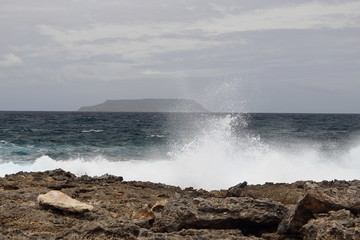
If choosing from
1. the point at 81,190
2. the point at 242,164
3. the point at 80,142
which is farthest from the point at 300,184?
the point at 80,142

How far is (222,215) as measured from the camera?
196 inches

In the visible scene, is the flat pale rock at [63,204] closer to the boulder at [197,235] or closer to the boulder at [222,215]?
the boulder at [222,215]

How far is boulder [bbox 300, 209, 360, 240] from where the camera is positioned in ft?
13.3

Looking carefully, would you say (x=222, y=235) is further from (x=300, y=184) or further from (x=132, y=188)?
(x=300, y=184)

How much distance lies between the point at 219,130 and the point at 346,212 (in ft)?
68.1

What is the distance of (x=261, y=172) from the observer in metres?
17.2

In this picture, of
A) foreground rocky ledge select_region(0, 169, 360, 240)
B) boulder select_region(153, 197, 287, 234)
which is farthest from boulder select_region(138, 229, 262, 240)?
boulder select_region(153, 197, 287, 234)

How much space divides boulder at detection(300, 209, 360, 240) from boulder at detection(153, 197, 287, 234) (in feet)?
2.03

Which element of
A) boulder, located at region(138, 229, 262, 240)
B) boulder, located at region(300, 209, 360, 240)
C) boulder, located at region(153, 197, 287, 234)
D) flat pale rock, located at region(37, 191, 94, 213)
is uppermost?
boulder, located at region(300, 209, 360, 240)

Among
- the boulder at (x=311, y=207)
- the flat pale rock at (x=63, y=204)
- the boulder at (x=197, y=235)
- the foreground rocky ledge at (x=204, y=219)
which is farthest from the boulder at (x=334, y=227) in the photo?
the flat pale rock at (x=63, y=204)

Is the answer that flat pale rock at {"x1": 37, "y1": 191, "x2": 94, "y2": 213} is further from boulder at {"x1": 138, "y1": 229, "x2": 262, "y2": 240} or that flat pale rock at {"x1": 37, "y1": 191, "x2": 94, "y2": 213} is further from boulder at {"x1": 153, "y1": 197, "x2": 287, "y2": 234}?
boulder at {"x1": 138, "y1": 229, "x2": 262, "y2": 240}

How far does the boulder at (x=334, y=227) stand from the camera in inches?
160

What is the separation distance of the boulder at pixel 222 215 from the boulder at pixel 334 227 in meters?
0.62

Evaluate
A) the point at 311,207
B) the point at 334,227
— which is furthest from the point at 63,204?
the point at 334,227
